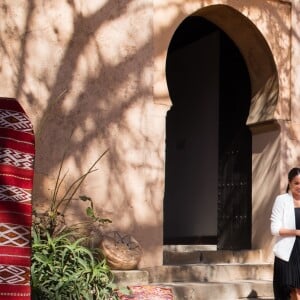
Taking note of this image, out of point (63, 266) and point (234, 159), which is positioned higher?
point (234, 159)

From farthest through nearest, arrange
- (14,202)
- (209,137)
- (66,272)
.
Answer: (209,137) → (66,272) → (14,202)

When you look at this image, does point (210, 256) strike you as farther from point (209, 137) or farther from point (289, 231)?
point (209, 137)

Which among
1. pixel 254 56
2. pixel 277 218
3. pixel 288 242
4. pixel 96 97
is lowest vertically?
pixel 288 242

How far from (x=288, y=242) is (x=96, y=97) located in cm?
244

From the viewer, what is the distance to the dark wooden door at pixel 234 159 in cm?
865

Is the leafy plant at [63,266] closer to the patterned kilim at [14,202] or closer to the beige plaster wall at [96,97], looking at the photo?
the beige plaster wall at [96,97]

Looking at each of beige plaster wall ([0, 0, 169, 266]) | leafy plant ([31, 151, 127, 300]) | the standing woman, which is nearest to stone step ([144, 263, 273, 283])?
beige plaster wall ([0, 0, 169, 266])

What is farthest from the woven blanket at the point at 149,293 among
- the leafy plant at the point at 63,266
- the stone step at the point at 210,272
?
the stone step at the point at 210,272

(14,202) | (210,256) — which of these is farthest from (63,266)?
(210,256)

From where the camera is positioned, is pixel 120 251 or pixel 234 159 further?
pixel 234 159

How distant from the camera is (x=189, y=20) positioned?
10.9m

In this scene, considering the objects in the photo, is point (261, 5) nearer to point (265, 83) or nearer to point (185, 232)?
point (265, 83)

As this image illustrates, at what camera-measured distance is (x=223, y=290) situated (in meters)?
6.95

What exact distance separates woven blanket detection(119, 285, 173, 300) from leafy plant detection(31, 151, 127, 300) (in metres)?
0.23
